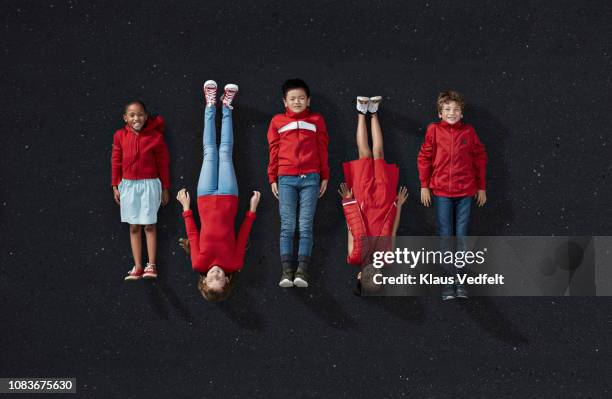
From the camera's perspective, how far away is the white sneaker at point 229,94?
488 cm

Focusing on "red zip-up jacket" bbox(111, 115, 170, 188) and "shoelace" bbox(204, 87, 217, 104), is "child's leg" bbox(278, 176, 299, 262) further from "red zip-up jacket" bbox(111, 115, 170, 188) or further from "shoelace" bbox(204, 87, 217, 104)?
"red zip-up jacket" bbox(111, 115, 170, 188)

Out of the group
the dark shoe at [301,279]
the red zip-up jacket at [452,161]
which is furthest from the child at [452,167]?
the dark shoe at [301,279]

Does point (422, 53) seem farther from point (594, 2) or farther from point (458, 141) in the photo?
point (594, 2)

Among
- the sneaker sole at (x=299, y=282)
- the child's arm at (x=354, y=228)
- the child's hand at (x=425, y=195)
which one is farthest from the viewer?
the child's hand at (x=425, y=195)

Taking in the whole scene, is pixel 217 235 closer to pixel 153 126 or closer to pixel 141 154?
pixel 141 154

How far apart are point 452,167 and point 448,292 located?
989mm

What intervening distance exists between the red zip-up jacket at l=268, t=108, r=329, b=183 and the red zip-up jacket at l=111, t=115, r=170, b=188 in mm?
849

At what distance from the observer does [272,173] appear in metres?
4.84

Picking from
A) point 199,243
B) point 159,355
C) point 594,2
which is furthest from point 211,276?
point 594,2

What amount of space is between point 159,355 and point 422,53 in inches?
126

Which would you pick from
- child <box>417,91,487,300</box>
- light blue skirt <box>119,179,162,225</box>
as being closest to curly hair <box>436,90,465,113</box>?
child <box>417,91,487,300</box>

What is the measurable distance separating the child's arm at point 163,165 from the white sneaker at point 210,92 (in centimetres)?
47

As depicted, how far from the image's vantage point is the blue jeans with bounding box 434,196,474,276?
4816 millimetres

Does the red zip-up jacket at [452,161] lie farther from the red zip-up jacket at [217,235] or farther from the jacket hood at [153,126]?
the jacket hood at [153,126]
